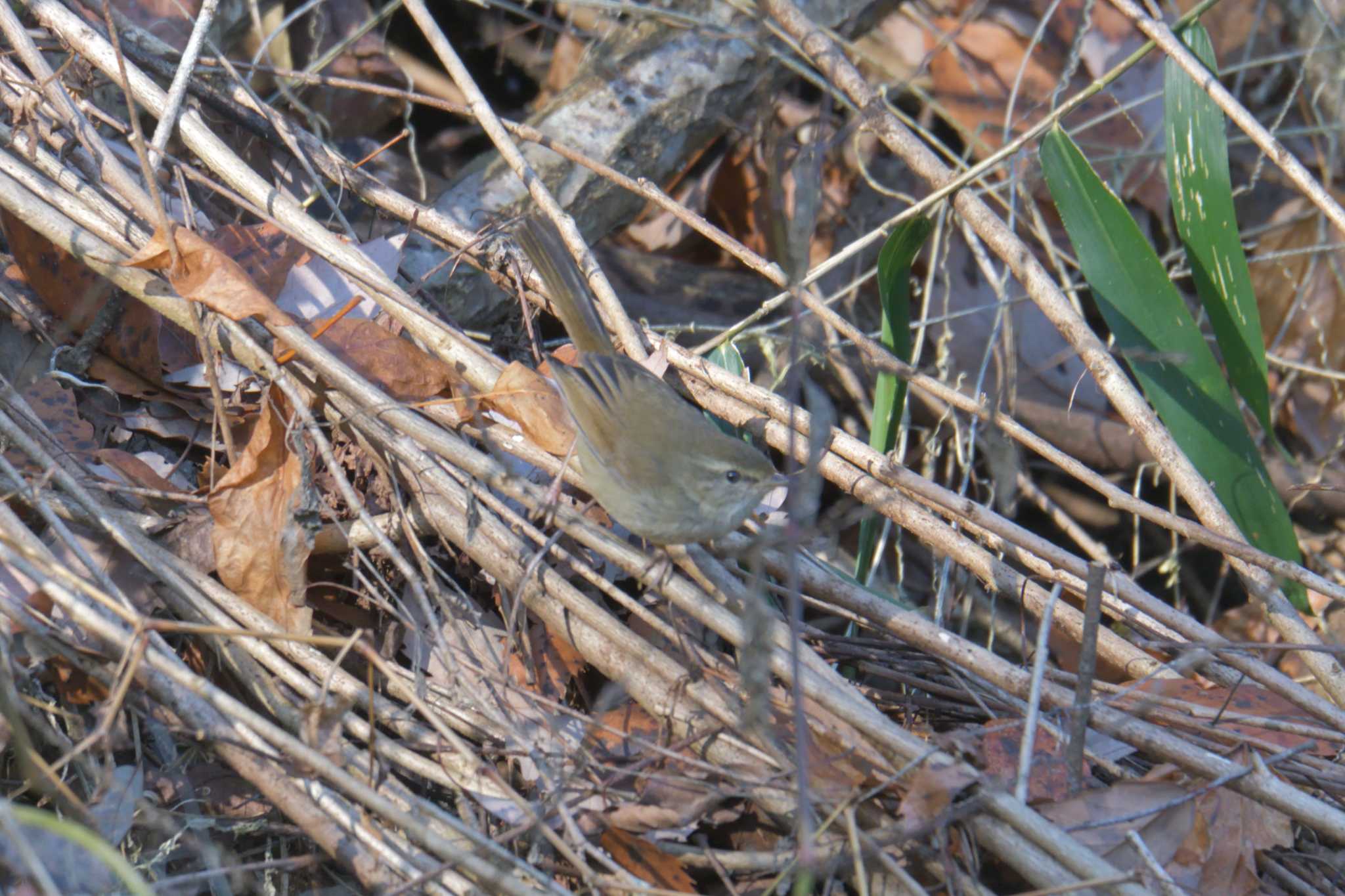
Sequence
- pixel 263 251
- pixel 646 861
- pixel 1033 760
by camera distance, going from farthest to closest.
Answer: pixel 263 251
pixel 1033 760
pixel 646 861

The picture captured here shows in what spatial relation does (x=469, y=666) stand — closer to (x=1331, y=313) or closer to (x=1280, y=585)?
(x=1280, y=585)

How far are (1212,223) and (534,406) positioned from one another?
2.15m

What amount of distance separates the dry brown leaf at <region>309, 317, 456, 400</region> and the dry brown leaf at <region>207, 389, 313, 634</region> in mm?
271

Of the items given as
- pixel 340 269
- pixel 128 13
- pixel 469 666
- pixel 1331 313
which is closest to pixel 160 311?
pixel 340 269

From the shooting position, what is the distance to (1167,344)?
3.32 meters

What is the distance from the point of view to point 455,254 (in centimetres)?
339

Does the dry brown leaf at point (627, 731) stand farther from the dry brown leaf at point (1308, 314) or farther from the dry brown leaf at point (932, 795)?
Result: the dry brown leaf at point (1308, 314)

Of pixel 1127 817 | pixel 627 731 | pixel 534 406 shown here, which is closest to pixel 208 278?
pixel 534 406

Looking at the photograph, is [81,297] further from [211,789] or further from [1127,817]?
[1127,817]

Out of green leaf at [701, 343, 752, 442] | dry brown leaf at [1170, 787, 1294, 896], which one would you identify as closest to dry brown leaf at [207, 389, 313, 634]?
green leaf at [701, 343, 752, 442]

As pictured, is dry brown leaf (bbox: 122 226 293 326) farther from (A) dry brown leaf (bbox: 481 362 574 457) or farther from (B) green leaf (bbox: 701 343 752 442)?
(B) green leaf (bbox: 701 343 752 442)

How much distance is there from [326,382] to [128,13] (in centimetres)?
220

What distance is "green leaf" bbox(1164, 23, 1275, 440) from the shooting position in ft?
11.2

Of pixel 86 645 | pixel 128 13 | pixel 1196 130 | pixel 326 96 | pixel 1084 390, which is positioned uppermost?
pixel 128 13
